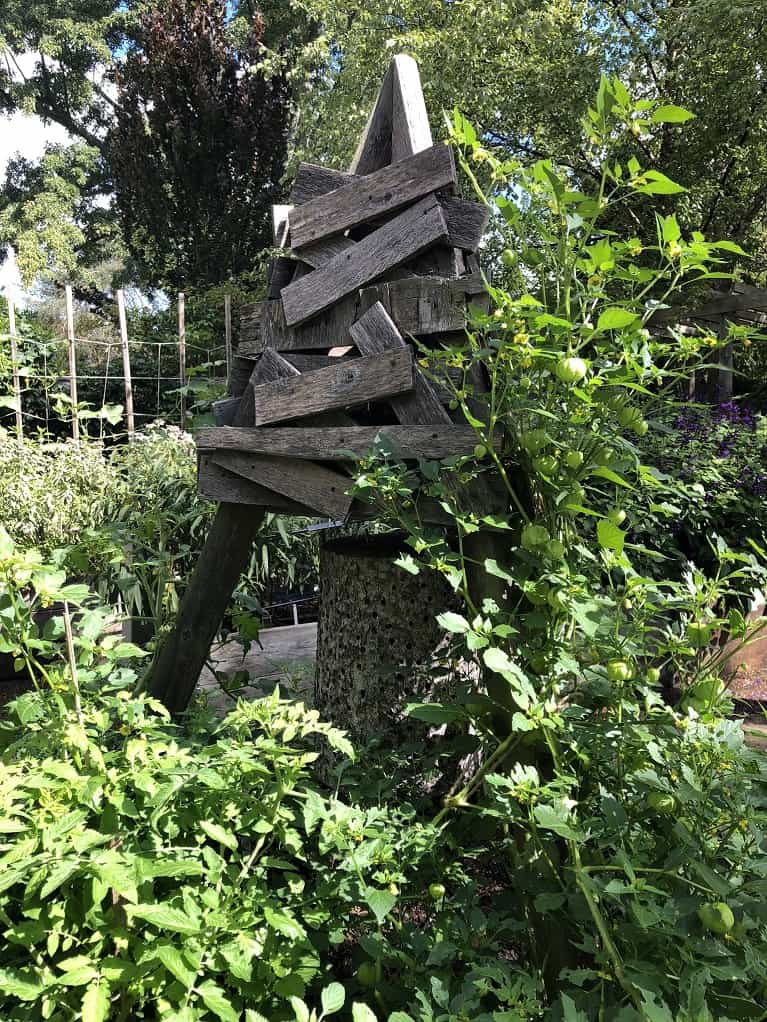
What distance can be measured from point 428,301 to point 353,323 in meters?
0.21

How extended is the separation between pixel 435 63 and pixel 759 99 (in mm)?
3911

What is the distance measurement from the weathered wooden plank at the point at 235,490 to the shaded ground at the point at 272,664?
1.64 feet

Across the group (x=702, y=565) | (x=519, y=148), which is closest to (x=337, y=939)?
(x=702, y=565)

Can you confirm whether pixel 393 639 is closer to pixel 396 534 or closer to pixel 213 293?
pixel 396 534

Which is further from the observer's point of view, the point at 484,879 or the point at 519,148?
the point at 519,148

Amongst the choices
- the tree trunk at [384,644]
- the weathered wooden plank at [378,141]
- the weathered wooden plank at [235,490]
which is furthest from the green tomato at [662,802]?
the weathered wooden plank at [378,141]

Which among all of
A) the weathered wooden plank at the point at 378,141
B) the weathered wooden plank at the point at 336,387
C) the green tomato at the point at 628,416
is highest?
the weathered wooden plank at the point at 378,141

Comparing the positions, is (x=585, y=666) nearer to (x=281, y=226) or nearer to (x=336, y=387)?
(x=336, y=387)

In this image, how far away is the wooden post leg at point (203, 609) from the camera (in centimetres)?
179

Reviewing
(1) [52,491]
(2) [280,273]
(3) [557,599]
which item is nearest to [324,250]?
(2) [280,273]

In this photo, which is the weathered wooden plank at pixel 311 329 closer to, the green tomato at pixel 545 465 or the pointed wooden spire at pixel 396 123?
the pointed wooden spire at pixel 396 123

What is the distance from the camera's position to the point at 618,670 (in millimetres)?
1030

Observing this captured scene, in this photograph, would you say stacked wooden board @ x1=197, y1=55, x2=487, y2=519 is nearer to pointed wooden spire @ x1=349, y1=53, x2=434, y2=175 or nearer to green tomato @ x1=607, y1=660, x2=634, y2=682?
pointed wooden spire @ x1=349, y1=53, x2=434, y2=175

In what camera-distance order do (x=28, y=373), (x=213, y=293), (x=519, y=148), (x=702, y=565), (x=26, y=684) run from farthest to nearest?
(x=213, y=293) < (x=519, y=148) < (x=28, y=373) < (x=702, y=565) < (x=26, y=684)
